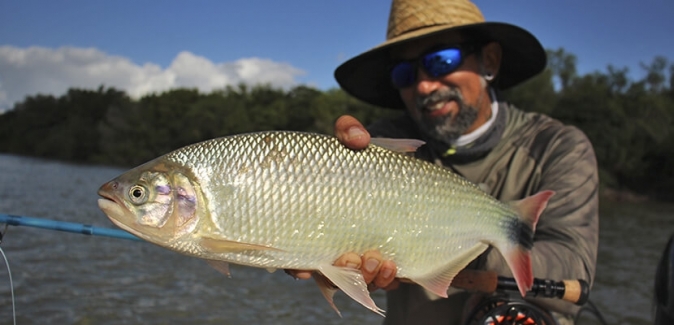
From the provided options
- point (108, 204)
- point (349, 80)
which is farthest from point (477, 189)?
point (349, 80)

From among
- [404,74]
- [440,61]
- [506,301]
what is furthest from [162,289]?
[506,301]

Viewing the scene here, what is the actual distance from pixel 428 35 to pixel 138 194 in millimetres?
2109

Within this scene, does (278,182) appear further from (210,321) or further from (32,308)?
(32,308)

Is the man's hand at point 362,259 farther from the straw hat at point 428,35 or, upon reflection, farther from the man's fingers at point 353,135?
the straw hat at point 428,35

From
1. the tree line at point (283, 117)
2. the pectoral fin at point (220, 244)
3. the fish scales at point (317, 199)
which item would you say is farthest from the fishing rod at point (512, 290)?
the tree line at point (283, 117)

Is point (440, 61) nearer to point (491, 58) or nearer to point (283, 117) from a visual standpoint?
point (491, 58)

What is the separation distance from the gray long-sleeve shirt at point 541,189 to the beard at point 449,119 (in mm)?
168

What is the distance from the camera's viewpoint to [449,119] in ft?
11.3

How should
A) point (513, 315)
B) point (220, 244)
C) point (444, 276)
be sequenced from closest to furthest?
point (220, 244), point (444, 276), point (513, 315)

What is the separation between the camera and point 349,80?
14.0ft

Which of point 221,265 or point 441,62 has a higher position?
point 441,62

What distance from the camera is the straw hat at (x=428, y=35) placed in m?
3.58

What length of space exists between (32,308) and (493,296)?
290 inches

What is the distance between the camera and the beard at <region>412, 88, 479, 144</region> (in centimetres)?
345
